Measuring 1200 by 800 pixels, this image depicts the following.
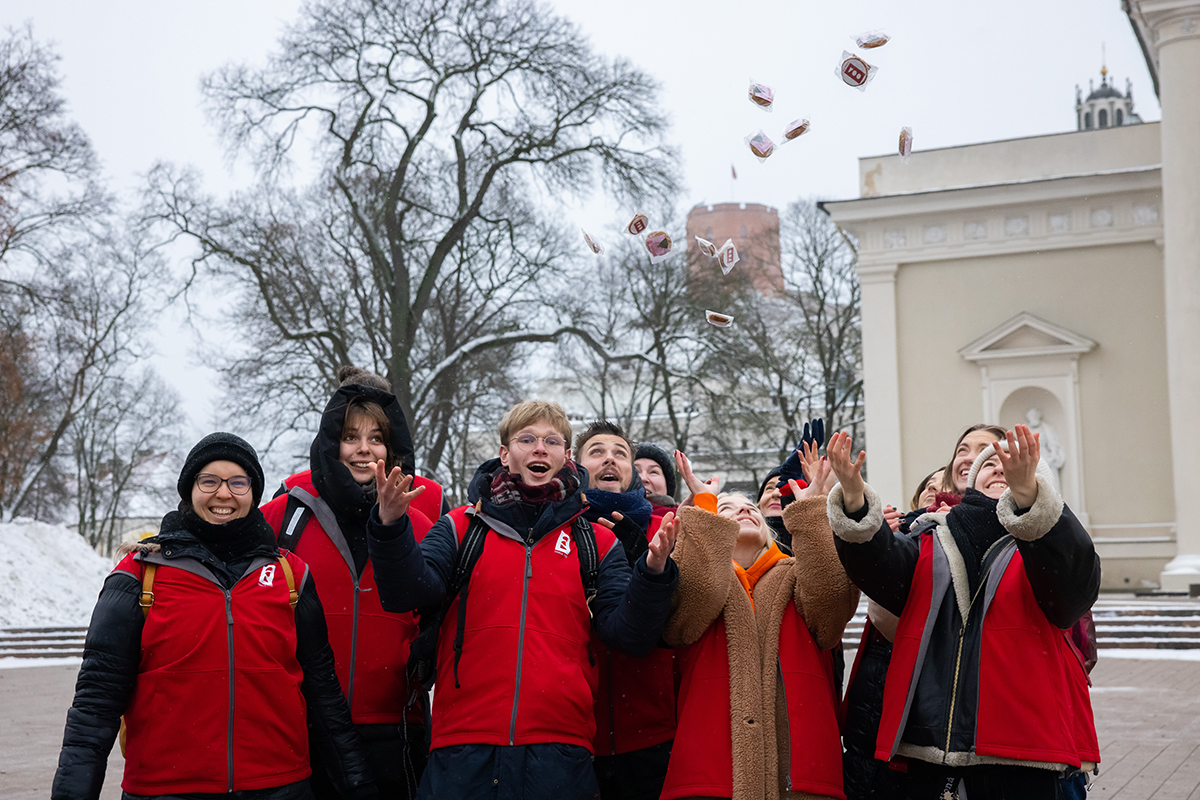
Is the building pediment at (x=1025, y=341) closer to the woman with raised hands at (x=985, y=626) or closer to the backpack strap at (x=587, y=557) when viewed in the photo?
the woman with raised hands at (x=985, y=626)

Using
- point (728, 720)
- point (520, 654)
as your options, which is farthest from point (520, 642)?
point (728, 720)

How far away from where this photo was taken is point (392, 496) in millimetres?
3617

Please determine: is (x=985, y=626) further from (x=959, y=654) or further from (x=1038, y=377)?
(x=1038, y=377)

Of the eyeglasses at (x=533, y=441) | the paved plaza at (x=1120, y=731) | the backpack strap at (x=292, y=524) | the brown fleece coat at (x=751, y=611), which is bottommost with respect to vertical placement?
the paved plaza at (x=1120, y=731)

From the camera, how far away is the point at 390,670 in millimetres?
4051

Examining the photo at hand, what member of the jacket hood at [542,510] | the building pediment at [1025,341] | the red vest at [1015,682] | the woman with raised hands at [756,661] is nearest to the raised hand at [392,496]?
the jacket hood at [542,510]

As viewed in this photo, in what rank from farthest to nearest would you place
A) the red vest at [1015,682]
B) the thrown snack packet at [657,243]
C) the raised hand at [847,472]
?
the thrown snack packet at [657,243] → the raised hand at [847,472] → the red vest at [1015,682]

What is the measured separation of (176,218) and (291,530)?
778 inches

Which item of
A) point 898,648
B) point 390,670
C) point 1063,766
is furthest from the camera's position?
point 390,670

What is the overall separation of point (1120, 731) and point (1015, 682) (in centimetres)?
684

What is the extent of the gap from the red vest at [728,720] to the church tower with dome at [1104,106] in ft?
230

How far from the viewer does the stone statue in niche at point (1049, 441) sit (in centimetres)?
2542

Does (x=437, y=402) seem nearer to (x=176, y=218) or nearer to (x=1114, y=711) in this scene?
(x=176, y=218)

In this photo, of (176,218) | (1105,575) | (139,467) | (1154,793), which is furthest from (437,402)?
(139,467)
